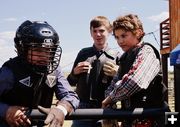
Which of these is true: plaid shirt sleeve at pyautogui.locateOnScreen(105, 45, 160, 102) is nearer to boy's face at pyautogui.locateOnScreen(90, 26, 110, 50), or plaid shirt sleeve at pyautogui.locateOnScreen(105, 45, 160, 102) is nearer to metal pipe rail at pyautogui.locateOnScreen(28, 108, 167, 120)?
metal pipe rail at pyautogui.locateOnScreen(28, 108, 167, 120)

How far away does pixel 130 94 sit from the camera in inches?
115

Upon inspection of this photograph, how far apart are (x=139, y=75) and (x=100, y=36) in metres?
1.51

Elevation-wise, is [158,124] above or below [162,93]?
below

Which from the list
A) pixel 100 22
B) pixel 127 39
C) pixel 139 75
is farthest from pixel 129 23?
pixel 100 22

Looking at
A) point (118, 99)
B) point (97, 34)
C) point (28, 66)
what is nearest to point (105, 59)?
point (97, 34)

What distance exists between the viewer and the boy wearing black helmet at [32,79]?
266 cm

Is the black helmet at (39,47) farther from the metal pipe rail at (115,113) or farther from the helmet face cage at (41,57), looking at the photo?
the metal pipe rail at (115,113)

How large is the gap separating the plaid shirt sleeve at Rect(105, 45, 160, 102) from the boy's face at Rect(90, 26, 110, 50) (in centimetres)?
132

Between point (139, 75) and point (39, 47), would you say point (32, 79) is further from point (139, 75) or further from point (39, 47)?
point (139, 75)

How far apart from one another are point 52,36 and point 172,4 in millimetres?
9406

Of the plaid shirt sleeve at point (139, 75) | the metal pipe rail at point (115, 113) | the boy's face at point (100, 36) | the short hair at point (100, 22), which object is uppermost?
the short hair at point (100, 22)

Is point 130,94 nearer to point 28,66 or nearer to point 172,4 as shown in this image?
point 28,66

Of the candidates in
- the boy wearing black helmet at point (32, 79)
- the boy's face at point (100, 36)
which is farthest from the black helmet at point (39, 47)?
the boy's face at point (100, 36)

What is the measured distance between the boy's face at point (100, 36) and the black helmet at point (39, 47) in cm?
142
